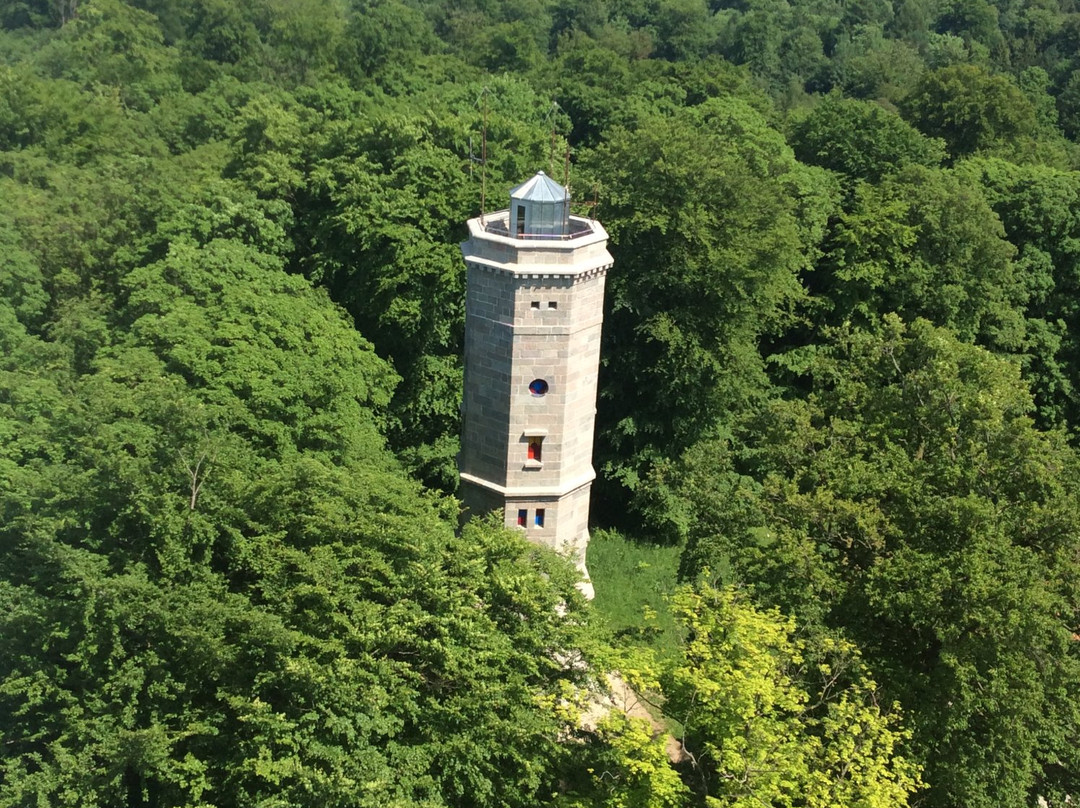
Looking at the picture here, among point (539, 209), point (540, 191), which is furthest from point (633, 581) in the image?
point (540, 191)

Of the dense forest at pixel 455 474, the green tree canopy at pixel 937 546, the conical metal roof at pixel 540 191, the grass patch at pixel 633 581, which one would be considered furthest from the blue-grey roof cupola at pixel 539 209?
the grass patch at pixel 633 581

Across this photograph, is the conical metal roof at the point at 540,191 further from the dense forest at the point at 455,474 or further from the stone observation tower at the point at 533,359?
the dense forest at the point at 455,474

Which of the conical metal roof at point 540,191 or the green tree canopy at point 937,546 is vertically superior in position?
the conical metal roof at point 540,191

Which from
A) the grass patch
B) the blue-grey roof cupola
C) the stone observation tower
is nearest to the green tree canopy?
the stone observation tower

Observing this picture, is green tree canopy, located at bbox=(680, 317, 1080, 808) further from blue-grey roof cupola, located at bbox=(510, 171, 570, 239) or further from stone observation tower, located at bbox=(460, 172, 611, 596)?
blue-grey roof cupola, located at bbox=(510, 171, 570, 239)

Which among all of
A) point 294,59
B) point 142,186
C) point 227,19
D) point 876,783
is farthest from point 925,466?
point 227,19

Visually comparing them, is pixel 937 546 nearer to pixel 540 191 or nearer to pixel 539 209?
pixel 539 209
